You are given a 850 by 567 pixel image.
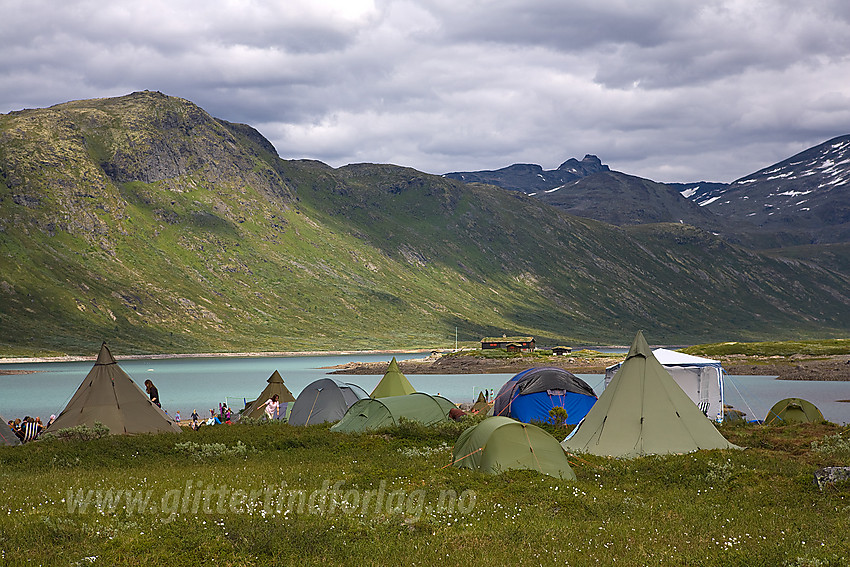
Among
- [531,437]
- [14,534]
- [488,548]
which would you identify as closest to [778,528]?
[488,548]

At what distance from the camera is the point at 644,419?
26.4 m

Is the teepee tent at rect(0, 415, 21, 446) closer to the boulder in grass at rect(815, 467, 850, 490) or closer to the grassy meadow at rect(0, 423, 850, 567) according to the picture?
the grassy meadow at rect(0, 423, 850, 567)

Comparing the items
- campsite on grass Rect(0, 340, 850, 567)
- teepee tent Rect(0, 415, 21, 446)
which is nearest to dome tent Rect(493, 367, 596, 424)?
campsite on grass Rect(0, 340, 850, 567)

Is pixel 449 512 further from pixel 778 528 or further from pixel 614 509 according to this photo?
pixel 778 528

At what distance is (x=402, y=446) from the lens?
2792cm

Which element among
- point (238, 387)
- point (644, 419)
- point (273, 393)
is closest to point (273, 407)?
point (273, 393)

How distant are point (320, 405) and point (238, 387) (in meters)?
62.1

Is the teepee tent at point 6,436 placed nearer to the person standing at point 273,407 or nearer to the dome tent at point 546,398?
the person standing at point 273,407

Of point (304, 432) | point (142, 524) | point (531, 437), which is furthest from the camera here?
point (304, 432)

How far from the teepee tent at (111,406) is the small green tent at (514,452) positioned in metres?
16.6

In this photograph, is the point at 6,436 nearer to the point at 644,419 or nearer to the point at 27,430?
the point at 27,430

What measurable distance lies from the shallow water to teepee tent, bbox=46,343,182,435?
3448 centimetres

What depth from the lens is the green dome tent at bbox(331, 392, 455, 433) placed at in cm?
3303

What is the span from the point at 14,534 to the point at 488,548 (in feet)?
29.4
